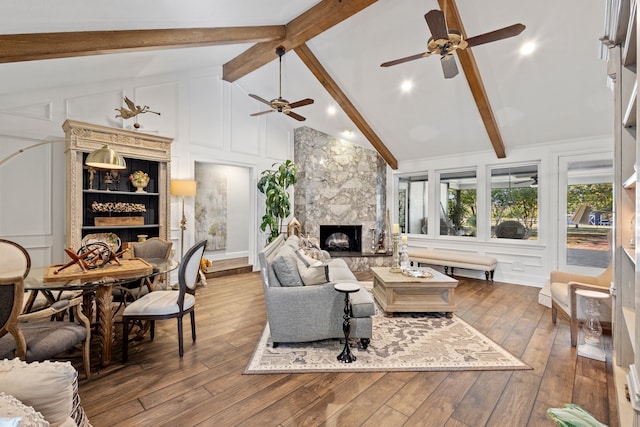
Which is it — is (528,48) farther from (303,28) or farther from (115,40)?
(115,40)

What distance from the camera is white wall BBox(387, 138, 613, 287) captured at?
16.1ft

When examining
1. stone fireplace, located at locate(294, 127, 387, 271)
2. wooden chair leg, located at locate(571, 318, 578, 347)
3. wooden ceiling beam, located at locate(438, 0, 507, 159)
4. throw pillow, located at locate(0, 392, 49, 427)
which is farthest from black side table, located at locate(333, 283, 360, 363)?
stone fireplace, located at locate(294, 127, 387, 271)

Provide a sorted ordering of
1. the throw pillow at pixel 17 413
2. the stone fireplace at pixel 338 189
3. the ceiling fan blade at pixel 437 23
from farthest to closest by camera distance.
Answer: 1. the stone fireplace at pixel 338 189
2. the ceiling fan blade at pixel 437 23
3. the throw pillow at pixel 17 413

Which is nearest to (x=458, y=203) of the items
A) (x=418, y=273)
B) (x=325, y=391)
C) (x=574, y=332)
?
(x=418, y=273)

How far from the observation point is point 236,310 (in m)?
3.87

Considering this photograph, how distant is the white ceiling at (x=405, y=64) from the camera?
10.0 ft

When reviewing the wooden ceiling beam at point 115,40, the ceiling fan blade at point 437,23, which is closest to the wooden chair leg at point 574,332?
the ceiling fan blade at point 437,23

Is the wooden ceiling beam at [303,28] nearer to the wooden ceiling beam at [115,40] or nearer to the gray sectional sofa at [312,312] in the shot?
the wooden ceiling beam at [115,40]

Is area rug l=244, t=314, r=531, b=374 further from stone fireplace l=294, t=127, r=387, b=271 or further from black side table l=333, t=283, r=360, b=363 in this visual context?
stone fireplace l=294, t=127, r=387, b=271

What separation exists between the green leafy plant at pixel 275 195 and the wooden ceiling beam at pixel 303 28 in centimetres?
195

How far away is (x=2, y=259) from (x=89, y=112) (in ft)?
8.18

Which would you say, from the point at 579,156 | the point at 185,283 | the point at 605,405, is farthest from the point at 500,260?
the point at 185,283

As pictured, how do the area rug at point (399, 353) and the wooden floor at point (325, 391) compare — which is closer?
the wooden floor at point (325, 391)

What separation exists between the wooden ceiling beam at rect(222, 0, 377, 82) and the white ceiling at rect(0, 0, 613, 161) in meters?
0.15
